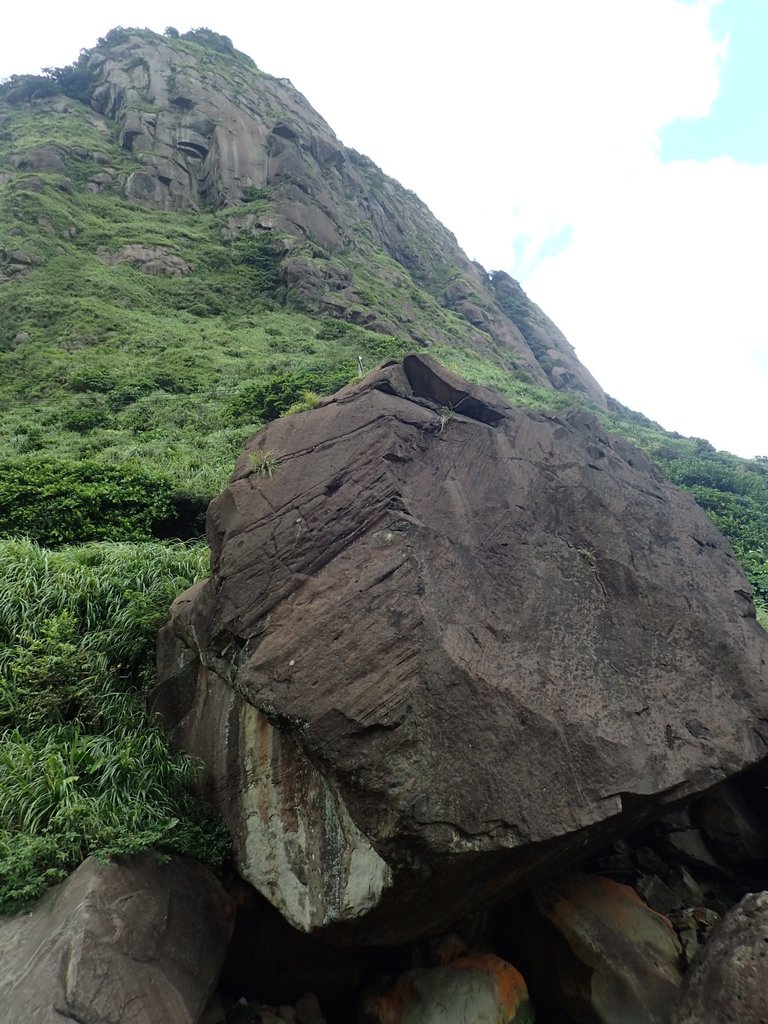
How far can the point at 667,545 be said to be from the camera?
615cm

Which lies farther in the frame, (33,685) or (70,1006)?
(33,685)

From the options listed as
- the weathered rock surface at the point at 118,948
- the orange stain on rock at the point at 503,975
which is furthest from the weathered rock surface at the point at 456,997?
the weathered rock surface at the point at 118,948

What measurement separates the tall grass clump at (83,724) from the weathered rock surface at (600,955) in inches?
A: 99.4

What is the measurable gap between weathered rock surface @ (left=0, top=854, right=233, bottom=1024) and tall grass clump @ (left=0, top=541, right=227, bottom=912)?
17cm

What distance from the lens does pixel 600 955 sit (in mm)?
4191

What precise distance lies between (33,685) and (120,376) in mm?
16385

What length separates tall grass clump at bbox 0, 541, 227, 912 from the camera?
12.9ft

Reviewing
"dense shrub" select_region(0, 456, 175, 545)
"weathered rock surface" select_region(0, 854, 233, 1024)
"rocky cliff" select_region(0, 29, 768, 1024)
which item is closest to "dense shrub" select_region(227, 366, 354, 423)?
"dense shrub" select_region(0, 456, 175, 545)

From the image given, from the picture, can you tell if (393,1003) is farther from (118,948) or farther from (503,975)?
(118,948)

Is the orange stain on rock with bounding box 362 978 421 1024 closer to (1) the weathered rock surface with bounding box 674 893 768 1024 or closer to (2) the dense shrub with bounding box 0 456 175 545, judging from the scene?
(1) the weathered rock surface with bounding box 674 893 768 1024

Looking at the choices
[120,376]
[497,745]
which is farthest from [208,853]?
[120,376]

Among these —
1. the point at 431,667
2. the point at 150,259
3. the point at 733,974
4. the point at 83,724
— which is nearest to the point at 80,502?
the point at 83,724

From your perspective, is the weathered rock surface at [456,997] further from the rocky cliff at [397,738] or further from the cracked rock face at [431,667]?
the cracked rock face at [431,667]

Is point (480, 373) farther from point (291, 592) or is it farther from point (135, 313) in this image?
point (291, 592)
